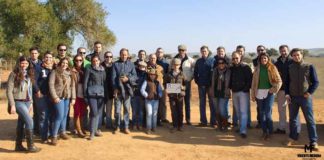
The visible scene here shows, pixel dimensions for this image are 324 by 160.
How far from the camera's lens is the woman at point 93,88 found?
882 centimetres

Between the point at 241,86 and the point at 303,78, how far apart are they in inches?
59.5

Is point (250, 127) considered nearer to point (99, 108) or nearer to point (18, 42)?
point (99, 108)

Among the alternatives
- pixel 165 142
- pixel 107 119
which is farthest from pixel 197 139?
pixel 107 119

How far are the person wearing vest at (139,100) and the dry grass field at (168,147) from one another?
43 cm

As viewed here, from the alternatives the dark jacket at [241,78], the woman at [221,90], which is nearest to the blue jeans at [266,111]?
the dark jacket at [241,78]

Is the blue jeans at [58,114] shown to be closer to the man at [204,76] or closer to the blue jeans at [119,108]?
the blue jeans at [119,108]

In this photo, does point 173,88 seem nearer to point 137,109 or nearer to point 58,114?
point 137,109

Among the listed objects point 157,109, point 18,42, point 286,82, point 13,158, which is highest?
point 18,42

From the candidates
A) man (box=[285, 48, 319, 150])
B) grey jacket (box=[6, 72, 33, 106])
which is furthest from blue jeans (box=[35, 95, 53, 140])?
man (box=[285, 48, 319, 150])

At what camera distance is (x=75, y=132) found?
30.7 ft

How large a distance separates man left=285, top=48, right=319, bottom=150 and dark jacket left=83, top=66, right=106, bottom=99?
4.29 meters

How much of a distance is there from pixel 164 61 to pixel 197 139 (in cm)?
254

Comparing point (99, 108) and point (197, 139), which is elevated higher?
point (99, 108)

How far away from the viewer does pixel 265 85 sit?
353 inches
